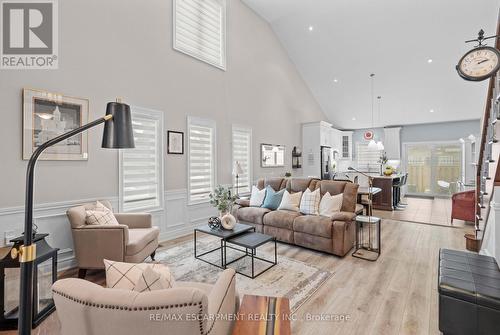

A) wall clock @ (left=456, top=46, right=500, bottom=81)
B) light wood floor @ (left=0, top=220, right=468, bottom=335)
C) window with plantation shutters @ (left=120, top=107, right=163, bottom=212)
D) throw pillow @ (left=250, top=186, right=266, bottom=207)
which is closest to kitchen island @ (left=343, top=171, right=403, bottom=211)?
light wood floor @ (left=0, top=220, right=468, bottom=335)

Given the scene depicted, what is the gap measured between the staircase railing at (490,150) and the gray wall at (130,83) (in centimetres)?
424

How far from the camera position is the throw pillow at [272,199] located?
4562 mm

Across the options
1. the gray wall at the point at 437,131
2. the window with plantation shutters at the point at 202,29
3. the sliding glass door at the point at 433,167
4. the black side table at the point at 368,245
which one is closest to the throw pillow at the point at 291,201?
the black side table at the point at 368,245

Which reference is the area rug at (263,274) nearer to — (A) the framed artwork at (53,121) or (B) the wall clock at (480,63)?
(A) the framed artwork at (53,121)

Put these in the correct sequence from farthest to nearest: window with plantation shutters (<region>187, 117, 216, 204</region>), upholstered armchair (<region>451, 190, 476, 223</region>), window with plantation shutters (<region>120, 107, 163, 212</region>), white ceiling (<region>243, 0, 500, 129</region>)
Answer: white ceiling (<region>243, 0, 500, 129</region>)
upholstered armchair (<region>451, 190, 476, 223</region>)
window with plantation shutters (<region>187, 117, 216, 204</region>)
window with plantation shutters (<region>120, 107, 163, 212</region>)

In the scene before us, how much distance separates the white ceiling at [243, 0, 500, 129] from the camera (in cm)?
541

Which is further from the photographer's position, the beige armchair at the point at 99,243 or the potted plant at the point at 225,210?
the potted plant at the point at 225,210

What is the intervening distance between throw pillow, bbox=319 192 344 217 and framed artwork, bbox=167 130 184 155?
8.87ft

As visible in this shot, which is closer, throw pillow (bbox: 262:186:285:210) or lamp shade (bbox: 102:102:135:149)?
lamp shade (bbox: 102:102:135:149)

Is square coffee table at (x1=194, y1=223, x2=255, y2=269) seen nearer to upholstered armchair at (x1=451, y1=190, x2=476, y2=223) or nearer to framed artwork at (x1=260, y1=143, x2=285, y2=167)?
framed artwork at (x1=260, y1=143, x2=285, y2=167)

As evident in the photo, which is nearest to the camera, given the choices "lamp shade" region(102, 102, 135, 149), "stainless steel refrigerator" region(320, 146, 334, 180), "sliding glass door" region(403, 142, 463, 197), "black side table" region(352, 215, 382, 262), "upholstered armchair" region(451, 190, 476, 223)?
"lamp shade" region(102, 102, 135, 149)

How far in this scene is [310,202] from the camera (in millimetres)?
4121

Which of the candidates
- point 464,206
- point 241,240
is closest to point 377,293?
point 241,240

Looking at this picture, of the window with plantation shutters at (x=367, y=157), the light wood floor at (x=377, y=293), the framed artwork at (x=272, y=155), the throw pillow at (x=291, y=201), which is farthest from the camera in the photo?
the window with plantation shutters at (x=367, y=157)
